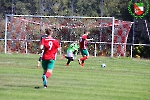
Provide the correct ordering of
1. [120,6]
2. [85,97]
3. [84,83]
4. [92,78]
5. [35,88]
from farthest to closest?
[120,6], [92,78], [84,83], [35,88], [85,97]

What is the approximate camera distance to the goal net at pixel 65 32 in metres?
43.4

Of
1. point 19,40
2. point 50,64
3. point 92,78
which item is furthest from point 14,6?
point 50,64

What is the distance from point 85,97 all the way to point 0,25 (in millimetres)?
33485

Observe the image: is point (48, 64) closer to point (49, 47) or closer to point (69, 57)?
point (49, 47)

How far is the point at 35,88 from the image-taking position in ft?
53.8

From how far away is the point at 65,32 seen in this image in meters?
44.2

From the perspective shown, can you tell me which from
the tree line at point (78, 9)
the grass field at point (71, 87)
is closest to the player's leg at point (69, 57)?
the grass field at point (71, 87)

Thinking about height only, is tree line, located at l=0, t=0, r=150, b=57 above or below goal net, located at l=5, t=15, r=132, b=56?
above

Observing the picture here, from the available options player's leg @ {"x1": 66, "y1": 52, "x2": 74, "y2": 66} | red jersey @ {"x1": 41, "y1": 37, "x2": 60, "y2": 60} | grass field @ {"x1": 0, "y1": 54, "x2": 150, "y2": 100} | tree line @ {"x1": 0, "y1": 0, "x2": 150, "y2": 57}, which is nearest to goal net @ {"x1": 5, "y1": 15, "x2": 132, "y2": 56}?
tree line @ {"x1": 0, "y1": 0, "x2": 150, "y2": 57}

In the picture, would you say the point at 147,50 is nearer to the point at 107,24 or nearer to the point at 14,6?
the point at 107,24

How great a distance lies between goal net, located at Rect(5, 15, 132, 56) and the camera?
4338 cm

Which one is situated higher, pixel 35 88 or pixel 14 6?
pixel 14 6

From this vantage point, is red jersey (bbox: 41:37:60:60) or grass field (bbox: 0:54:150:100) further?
red jersey (bbox: 41:37:60:60)

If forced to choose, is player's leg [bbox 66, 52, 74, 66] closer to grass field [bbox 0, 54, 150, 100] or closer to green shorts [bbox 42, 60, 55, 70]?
grass field [bbox 0, 54, 150, 100]
